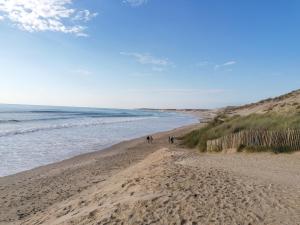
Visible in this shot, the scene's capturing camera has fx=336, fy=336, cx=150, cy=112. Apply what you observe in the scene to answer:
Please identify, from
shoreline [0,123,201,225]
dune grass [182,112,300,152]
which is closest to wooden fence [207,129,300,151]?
dune grass [182,112,300,152]

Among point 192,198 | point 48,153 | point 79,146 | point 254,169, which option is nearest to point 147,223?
point 192,198

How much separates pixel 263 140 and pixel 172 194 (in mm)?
7975

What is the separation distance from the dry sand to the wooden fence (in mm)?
606

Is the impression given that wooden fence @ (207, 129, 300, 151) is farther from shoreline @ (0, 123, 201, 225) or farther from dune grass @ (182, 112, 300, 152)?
shoreline @ (0, 123, 201, 225)

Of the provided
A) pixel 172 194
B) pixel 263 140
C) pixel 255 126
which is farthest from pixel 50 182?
pixel 255 126

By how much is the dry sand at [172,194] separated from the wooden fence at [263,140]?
1.99ft

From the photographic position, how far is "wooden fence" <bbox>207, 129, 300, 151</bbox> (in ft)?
43.8

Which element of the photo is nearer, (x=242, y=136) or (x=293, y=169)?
(x=293, y=169)

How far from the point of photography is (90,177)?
12547 mm

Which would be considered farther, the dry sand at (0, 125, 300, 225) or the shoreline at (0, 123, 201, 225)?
the shoreline at (0, 123, 201, 225)

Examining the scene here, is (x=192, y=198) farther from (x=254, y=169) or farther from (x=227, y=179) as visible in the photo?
(x=254, y=169)

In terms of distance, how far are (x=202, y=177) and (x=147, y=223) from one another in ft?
12.1

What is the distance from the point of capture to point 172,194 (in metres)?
7.18

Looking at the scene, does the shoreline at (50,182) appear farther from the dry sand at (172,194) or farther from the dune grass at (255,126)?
the dune grass at (255,126)
